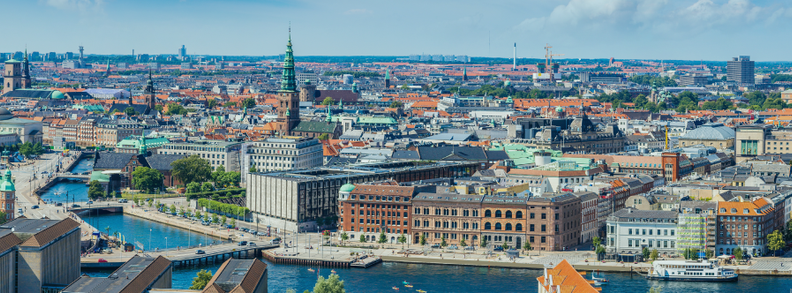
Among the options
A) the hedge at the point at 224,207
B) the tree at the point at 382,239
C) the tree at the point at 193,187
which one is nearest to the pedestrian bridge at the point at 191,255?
the tree at the point at 382,239

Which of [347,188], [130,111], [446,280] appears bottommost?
[446,280]

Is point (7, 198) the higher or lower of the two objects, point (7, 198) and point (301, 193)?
the lower

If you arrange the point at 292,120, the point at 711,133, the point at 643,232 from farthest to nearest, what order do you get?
1. the point at 292,120
2. the point at 711,133
3. the point at 643,232

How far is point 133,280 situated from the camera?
58531 mm

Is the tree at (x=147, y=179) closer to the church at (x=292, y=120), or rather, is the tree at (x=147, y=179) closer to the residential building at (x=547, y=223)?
the church at (x=292, y=120)

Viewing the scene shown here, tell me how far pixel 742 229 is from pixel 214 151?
63.0m

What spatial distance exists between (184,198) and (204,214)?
1297 centimetres

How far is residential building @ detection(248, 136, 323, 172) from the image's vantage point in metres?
121

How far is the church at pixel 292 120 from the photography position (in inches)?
6196

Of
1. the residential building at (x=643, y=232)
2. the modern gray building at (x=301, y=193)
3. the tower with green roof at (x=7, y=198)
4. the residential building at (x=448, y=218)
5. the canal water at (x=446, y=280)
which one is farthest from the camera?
the modern gray building at (x=301, y=193)

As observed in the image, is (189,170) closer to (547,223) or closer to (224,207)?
(224,207)

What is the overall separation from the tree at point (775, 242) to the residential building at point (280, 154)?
4964 cm

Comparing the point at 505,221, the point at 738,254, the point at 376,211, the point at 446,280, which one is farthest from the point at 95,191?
the point at 738,254

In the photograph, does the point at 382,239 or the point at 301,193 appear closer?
the point at 382,239
